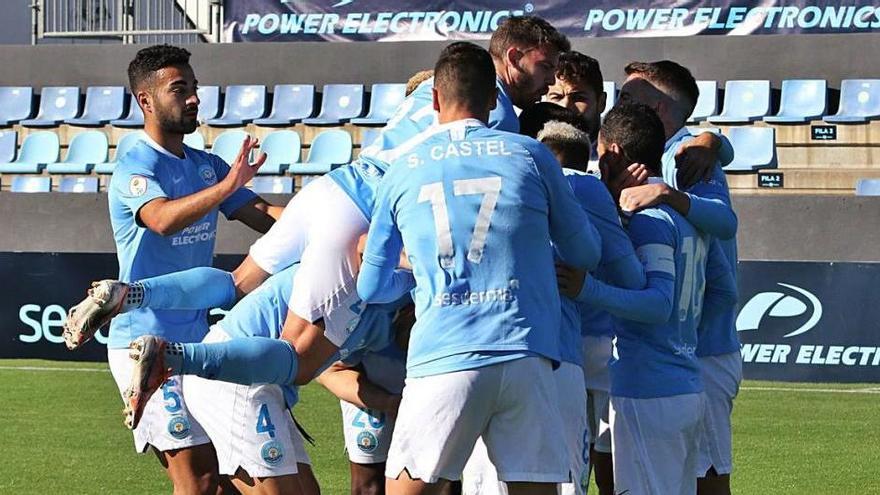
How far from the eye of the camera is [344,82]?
18172 mm

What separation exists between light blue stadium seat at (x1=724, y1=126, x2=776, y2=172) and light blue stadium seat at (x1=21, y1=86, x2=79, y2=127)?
8.34 metres

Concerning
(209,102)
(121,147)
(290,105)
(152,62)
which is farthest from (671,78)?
(209,102)

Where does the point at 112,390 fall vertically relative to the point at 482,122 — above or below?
below

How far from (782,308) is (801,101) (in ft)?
15.6

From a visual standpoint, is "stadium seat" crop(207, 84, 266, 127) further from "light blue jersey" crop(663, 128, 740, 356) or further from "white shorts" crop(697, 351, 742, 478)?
"white shorts" crop(697, 351, 742, 478)

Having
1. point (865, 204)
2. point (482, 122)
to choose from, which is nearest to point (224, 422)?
point (482, 122)

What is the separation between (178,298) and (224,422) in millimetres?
517

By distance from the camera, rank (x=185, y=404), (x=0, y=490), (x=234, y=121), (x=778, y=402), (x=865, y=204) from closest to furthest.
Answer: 1. (x=185, y=404)
2. (x=0, y=490)
3. (x=778, y=402)
4. (x=865, y=204)
5. (x=234, y=121)

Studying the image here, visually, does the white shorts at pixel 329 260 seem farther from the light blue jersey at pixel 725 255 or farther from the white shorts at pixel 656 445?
the light blue jersey at pixel 725 255

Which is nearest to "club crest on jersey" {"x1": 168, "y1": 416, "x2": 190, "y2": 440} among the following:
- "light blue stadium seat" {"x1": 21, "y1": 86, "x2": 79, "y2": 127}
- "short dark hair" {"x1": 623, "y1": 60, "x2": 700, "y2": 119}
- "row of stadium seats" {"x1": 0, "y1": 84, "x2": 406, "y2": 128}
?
"short dark hair" {"x1": 623, "y1": 60, "x2": 700, "y2": 119}

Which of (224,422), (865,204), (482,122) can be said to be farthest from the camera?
(865,204)

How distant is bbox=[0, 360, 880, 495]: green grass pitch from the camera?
8234 millimetres

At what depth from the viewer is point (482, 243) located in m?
4.08

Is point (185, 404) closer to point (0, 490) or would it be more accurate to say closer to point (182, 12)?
point (0, 490)
